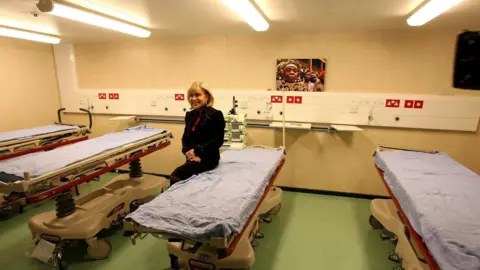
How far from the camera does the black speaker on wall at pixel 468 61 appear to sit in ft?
5.48

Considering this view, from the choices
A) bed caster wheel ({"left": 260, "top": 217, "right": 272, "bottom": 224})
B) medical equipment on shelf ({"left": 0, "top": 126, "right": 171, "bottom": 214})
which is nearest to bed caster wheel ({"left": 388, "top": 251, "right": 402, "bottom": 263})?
bed caster wheel ({"left": 260, "top": 217, "right": 272, "bottom": 224})

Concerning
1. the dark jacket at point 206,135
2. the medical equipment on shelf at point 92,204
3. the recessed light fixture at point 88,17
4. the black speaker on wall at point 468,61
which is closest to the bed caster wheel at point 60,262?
the medical equipment on shelf at point 92,204

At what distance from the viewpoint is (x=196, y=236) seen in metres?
1.62

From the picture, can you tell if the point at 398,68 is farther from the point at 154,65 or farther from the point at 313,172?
the point at 154,65

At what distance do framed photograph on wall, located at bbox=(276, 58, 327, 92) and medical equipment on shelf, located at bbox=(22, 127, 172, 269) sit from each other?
205 cm

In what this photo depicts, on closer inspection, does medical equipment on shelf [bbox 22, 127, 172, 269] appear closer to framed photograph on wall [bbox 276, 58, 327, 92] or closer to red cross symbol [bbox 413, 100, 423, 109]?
framed photograph on wall [bbox 276, 58, 327, 92]

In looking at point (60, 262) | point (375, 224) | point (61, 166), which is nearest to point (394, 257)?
point (375, 224)

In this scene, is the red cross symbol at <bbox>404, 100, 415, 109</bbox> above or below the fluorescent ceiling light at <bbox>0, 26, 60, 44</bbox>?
below

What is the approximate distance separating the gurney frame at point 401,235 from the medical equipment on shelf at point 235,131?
180cm

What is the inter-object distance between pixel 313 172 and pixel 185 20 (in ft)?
9.24

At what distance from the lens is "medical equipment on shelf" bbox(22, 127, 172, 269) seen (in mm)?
2516

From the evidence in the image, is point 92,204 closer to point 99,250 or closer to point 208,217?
point 99,250

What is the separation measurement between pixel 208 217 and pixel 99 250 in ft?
5.39

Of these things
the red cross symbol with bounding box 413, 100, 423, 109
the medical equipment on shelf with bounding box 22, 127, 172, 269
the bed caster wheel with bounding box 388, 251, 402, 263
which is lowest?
the bed caster wheel with bounding box 388, 251, 402, 263
